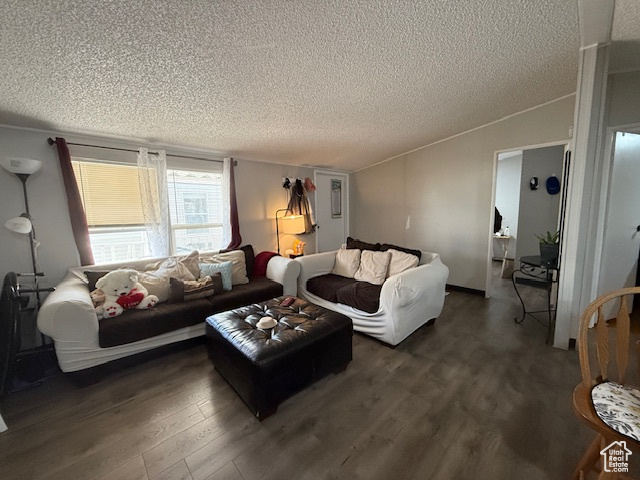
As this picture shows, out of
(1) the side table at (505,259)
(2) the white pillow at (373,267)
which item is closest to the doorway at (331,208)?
(2) the white pillow at (373,267)

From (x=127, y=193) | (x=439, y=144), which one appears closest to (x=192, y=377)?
(x=127, y=193)

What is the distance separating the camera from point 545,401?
65.2 inches

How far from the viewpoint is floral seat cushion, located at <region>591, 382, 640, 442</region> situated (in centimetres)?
92

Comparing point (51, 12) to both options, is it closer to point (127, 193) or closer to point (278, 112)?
point (278, 112)

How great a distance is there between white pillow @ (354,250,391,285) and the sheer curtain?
171cm

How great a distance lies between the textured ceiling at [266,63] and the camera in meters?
1.37

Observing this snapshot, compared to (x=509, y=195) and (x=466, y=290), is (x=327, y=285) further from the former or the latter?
(x=509, y=195)

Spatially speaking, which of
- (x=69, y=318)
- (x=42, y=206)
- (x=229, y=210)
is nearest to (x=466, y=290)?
(x=229, y=210)

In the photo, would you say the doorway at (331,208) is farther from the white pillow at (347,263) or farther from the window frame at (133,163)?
the window frame at (133,163)

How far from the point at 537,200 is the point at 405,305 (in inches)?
145

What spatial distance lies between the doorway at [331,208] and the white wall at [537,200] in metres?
3.02

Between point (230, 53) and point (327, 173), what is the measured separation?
3.24m

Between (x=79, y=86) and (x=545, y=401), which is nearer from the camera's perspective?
(x=545, y=401)

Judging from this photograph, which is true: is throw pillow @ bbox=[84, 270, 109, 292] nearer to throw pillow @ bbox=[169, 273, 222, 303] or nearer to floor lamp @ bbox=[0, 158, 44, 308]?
floor lamp @ bbox=[0, 158, 44, 308]
